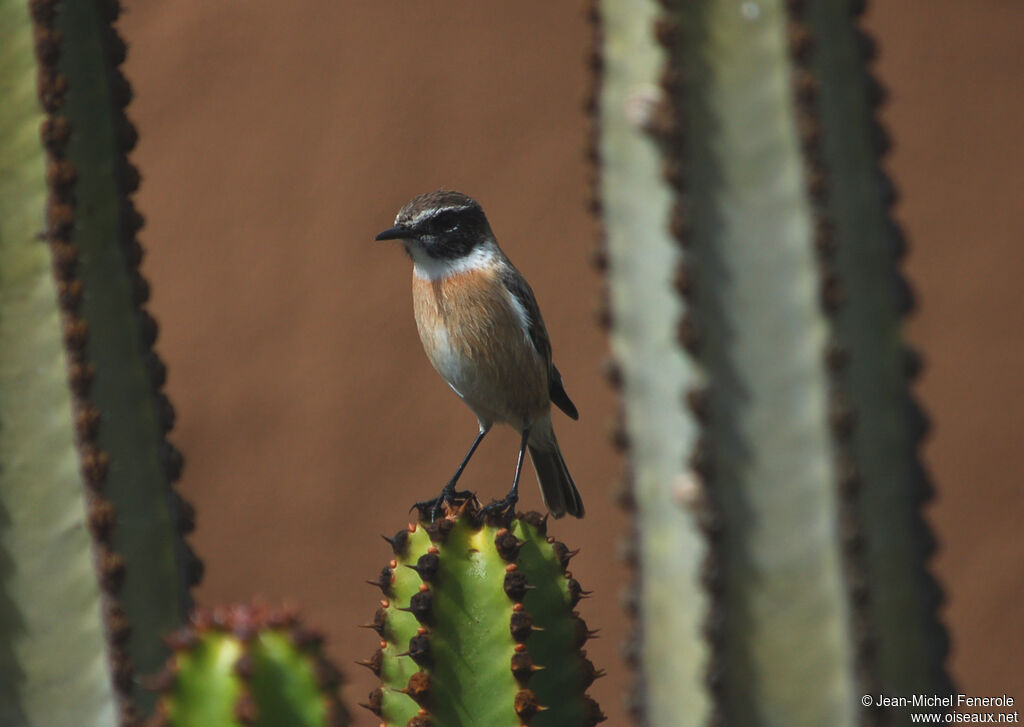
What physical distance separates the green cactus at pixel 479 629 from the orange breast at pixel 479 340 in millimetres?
1263

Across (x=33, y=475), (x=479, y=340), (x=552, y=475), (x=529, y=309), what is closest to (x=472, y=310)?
(x=479, y=340)

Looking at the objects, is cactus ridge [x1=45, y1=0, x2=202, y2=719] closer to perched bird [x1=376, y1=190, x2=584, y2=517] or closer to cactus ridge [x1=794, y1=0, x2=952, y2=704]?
perched bird [x1=376, y1=190, x2=584, y2=517]

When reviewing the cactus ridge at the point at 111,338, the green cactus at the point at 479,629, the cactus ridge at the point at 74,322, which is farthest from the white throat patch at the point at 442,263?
the green cactus at the point at 479,629

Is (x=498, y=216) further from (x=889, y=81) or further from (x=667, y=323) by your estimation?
(x=667, y=323)

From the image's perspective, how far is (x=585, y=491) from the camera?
5.39m

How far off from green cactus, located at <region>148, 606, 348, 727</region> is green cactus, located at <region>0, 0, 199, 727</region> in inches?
26.4

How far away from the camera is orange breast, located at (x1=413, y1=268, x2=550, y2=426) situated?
134 inches

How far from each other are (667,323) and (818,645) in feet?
1.65

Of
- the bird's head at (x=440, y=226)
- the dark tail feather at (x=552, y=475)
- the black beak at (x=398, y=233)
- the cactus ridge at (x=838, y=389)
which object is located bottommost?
the cactus ridge at (x=838, y=389)

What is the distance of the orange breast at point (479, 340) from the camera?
340 centimetres

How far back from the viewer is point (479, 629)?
6.82 feet

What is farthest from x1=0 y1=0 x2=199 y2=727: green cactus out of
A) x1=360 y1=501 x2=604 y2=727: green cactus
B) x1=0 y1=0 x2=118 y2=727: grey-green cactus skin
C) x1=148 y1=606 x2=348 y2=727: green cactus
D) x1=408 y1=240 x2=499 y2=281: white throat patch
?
x1=408 y1=240 x2=499 y2=281: white throat patch

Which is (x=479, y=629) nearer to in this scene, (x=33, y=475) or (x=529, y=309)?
(x=33, y=475)

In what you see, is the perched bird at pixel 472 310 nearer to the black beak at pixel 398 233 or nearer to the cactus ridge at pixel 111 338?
the black beak at pixel 398 233
